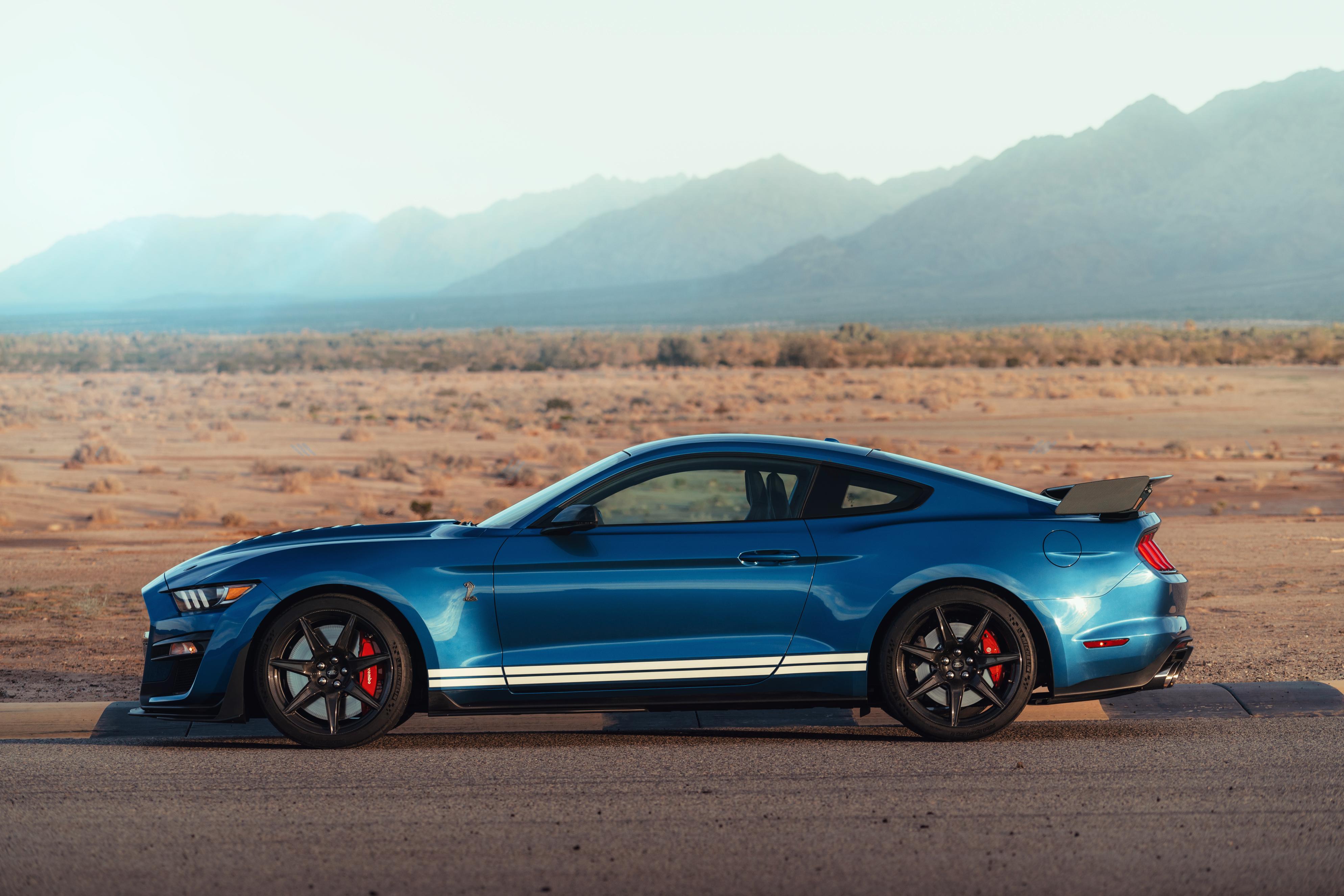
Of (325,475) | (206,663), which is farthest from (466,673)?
(325,475)

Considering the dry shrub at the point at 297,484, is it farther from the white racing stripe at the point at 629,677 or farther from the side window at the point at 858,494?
the side window at the point at 858,494

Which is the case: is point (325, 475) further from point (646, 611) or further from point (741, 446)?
point (646, 611)

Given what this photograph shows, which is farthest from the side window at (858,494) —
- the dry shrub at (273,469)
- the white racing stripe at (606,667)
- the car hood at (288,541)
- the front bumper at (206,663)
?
the dry shrub at (273,469)

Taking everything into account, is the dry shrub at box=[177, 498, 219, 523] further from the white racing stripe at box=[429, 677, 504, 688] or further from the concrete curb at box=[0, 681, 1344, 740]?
the white racing stripe at box=[429, 677, 504, 688]

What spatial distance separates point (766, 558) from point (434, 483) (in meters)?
19.3

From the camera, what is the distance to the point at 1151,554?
6.35 meters

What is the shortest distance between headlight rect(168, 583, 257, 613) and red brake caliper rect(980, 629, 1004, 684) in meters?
3.38

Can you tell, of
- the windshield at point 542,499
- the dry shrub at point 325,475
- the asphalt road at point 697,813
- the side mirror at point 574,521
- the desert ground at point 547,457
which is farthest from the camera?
the dry shrub at point 325,475

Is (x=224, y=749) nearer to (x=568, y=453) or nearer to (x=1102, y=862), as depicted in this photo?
(x=1102, y=862)

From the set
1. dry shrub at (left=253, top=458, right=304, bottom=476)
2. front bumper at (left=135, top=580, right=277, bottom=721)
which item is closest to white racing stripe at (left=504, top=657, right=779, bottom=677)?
front bumper at (left=135, top=580, right=277, bottom=721)

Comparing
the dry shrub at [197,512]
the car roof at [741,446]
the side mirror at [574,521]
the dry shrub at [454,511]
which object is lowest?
the dry shrub at [454,511]

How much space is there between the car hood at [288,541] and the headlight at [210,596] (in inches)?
1.5

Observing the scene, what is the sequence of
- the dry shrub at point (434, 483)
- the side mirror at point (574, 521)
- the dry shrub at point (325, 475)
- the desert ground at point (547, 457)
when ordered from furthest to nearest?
the dry shrub at point (325, 475)
the dry shrub at point (434, 483)
the desert ground at point (547, 457)
the side mirror at point (574, 521)

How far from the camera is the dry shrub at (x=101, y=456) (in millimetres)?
28906
